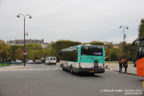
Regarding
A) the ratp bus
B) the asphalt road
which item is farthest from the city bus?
the ratp bus

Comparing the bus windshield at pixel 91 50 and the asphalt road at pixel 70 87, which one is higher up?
the bus windshield at pixel 91 50

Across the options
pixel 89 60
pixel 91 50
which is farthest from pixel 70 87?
pixel 91 50

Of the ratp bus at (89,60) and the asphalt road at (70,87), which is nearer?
the asphalt road at (70,87)

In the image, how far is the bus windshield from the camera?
21734 mm

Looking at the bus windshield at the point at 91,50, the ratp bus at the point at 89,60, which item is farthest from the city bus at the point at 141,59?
the bus windshield at the point at 91,50

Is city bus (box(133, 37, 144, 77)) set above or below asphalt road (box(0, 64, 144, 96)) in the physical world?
above

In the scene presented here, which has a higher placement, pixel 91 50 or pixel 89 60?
pixel 91 50

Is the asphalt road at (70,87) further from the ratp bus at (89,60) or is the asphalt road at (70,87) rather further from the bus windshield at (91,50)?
the bus windshield at (91,50)

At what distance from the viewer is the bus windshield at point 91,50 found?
2173cm

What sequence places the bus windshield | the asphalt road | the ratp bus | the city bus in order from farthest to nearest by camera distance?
1. the bus windshield
2. the ratp bus
3. the city bus
4. the asphalt road

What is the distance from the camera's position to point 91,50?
71.7 feet

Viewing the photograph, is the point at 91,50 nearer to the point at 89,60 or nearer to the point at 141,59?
the point at 89,60

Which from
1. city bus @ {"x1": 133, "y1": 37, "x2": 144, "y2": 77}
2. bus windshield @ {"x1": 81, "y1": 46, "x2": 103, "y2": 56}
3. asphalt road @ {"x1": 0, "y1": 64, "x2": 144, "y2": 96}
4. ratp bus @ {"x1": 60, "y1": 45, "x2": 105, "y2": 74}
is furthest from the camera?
bus windshield @ {"x1": 81, "y1": 46, "x2": 103, "y2": 56}

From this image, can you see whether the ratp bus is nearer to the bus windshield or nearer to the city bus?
the bus windshield
